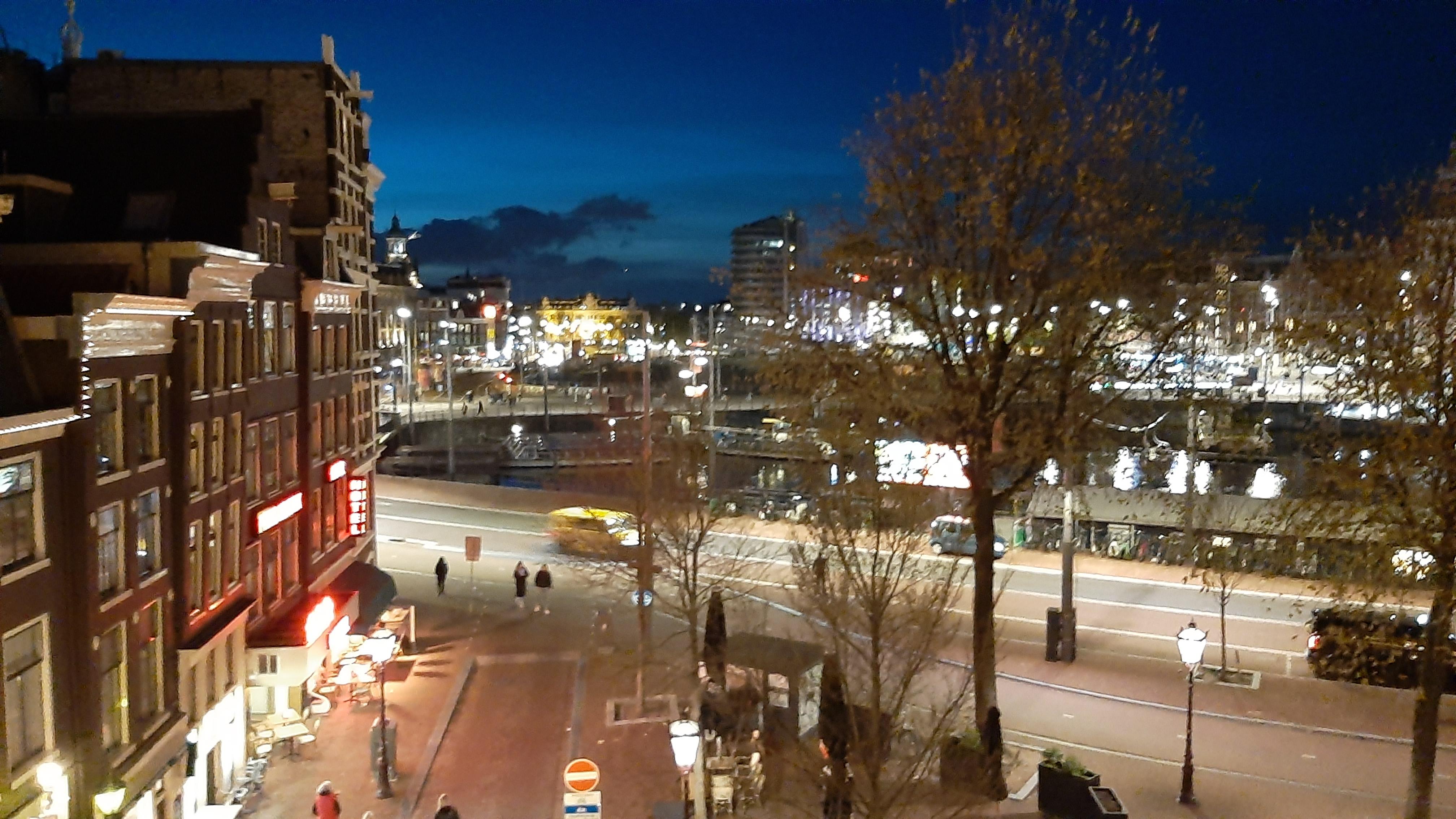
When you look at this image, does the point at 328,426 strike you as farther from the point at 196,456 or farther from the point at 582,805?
the point at 582,805

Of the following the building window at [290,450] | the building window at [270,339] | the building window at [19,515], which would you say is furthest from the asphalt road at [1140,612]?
the building window at [19,515]

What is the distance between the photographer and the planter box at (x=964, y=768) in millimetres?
15203

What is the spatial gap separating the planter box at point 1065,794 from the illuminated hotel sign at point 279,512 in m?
14.7

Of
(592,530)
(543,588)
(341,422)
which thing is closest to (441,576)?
(543,588)

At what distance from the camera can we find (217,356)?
18.8m

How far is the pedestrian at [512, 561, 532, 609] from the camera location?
31.6 meters

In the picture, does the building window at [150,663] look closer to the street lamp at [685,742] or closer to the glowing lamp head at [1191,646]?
the street lamp at [685,742]

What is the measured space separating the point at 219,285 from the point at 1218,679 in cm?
2084

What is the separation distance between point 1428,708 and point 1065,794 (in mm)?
4686

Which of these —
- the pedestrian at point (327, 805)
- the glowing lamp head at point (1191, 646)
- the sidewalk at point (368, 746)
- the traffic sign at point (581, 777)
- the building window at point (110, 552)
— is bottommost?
the sidewalk at point (368, 746)

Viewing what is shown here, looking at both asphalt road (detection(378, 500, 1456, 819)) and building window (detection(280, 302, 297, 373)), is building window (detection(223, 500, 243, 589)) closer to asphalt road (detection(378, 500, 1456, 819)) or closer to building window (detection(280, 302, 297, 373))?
building window (detection(280, 302, 297, 373))

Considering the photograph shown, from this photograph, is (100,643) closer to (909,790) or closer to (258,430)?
(258,430)

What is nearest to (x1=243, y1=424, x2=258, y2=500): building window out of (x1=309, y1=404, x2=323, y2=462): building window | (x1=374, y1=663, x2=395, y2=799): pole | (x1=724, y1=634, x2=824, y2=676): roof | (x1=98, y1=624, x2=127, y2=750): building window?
(x1=309, y1=404, x2=323, y2=462): building window

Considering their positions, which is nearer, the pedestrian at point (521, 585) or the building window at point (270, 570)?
the building window at point (270, 570)
